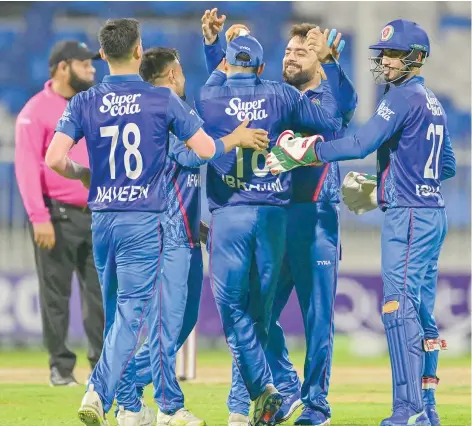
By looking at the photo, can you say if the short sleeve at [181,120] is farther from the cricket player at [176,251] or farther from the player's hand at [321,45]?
the player's hand at [321,45]

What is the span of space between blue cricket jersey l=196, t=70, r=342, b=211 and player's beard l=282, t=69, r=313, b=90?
27.2 inches

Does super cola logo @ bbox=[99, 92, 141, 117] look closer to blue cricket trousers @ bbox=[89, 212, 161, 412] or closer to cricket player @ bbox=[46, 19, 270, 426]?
cricket player @ bbox=[46, 19, 270, 426]

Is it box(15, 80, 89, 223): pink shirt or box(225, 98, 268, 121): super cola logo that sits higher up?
box(225, 98, 268, 121): super cola logo

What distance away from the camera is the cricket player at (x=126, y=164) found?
623 cm

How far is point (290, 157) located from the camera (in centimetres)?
661

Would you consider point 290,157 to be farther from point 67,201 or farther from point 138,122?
point 67,201

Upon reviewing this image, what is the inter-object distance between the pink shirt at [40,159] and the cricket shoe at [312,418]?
3.24 meters

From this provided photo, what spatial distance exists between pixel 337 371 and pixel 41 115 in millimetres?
4084

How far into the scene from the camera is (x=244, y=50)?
22.3 ft

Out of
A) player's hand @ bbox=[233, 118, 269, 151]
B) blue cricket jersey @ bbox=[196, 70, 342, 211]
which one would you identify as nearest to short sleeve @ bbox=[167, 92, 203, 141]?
player's hand @ bbox=[233, 118, 269, 151]

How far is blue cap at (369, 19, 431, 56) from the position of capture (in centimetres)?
677

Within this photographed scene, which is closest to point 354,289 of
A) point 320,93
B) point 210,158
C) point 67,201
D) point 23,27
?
point 67,201

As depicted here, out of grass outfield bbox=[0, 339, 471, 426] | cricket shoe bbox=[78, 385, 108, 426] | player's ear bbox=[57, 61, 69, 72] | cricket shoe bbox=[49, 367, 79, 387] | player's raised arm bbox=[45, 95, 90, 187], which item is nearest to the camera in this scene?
cricket shoe bbox=[78, 385, 108, 426]

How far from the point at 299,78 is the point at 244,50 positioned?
905 mm
